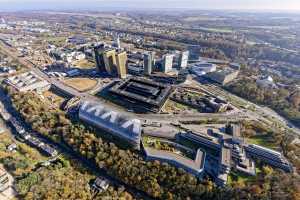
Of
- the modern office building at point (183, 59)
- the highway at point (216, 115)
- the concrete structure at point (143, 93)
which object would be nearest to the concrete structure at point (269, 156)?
the highway at point (216, 115)

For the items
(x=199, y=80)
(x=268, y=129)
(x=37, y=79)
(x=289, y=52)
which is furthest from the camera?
(x=289, y=52)

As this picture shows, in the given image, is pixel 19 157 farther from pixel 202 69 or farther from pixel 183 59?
pixel 202 69

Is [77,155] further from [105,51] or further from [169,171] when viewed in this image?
[105,51]

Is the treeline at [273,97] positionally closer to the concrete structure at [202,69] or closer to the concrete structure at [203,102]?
the concrete structure at [203,102]

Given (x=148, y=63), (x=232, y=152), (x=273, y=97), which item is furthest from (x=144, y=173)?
(x=273, y=97)

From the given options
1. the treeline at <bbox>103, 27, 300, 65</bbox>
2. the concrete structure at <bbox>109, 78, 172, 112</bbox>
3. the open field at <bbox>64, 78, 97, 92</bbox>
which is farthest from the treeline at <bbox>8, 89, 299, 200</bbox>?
the treeline at <bbox>103, 27, 300, 65</bbox>

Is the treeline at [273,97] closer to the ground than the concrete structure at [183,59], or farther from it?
closer to the ground

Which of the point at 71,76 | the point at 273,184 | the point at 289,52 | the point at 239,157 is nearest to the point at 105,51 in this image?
the point at 71,76
